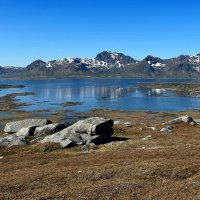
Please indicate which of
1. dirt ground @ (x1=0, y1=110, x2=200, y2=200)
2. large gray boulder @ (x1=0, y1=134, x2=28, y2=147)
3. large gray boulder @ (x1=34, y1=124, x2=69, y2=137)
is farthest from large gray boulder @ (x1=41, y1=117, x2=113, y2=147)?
large gray boulder @ (x1=34, y1=124, x2=69, y2=137)

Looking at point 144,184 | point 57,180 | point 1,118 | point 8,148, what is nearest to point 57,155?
point 8,148

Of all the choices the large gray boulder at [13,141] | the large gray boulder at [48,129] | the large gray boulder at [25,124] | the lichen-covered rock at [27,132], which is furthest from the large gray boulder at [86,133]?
the large gray boulder at [25,124]

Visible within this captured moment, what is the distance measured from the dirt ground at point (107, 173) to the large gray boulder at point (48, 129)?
10678mm

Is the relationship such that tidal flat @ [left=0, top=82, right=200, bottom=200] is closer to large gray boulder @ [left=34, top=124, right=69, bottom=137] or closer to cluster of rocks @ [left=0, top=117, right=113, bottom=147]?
cluster of rocks @ [left=0, top=117, right=113, bottom=147]

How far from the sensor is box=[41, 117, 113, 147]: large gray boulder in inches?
2094

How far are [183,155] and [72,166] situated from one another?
36.6 feet

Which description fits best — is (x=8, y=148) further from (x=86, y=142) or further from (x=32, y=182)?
(x=32, y=182)

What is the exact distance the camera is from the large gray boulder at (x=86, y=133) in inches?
2094

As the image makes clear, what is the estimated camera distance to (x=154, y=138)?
5503 centimetres

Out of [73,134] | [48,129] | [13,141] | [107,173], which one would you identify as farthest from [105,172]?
[48,129]

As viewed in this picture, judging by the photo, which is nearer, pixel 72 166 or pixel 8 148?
pixel 72 166

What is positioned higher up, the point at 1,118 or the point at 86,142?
the point at 86,142

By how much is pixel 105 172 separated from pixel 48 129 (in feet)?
98.0

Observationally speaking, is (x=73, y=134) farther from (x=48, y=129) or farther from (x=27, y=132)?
(x=27, y=132)
